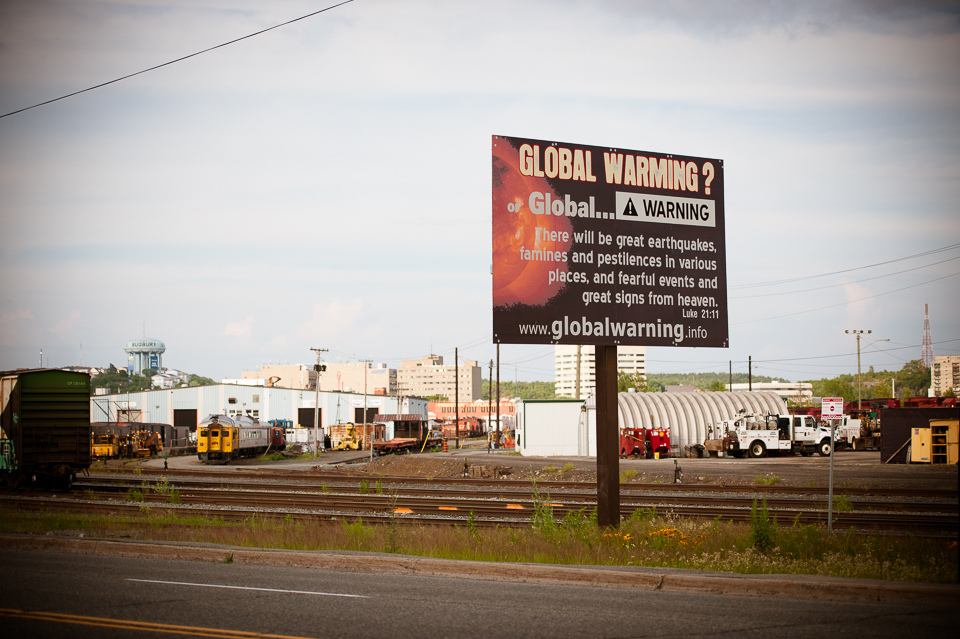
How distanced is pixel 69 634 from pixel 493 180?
29.9 ft

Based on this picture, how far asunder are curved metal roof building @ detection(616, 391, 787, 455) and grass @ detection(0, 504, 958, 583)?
4030 cm

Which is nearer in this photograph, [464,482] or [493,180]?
[493,180]

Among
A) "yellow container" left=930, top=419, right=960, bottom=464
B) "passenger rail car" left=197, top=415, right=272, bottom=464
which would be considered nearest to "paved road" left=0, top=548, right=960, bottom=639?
"yellow container" left=930, top=419, right=960, bottom=464

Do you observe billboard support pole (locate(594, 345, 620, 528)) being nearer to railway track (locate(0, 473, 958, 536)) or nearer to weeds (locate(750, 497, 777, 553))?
railway track (locate(0, 473, 958, 536))

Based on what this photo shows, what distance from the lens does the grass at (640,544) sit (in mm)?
10500

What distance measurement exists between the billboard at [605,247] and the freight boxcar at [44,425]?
69.4 ft

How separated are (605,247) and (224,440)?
148ft

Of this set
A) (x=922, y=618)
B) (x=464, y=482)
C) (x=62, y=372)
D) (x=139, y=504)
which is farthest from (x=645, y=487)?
(x=62, y=372)

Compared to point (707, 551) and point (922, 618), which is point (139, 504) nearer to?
point (707, 551)

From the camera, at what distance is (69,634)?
742 centimetres

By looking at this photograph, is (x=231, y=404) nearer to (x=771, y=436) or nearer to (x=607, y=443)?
(x=771, y=436)

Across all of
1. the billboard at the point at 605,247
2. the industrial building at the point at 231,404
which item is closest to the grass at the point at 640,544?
the billboard at the point at 605,247

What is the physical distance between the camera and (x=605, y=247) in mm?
13703

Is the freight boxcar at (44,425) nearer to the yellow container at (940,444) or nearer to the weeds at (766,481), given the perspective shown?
the weeds at (766,481)
